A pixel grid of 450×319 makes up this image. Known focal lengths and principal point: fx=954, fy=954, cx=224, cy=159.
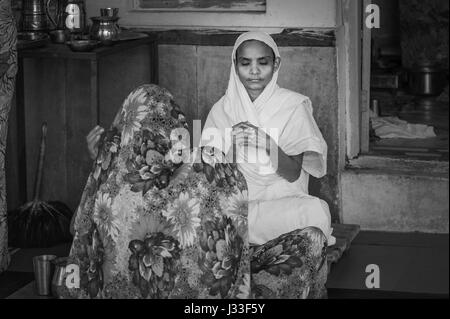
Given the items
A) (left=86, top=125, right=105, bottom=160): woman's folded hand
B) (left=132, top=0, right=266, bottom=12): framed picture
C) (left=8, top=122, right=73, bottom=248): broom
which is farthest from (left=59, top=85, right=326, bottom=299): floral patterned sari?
(left=132, top=0, right=266, bottom=12): framed picture

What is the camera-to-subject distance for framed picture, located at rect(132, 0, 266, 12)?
534 cm

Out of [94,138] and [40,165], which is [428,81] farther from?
[94,138]

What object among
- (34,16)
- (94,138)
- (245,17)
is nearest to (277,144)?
(94,138)

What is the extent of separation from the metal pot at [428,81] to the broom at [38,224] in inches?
160

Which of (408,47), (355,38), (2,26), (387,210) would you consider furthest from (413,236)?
(408,47)

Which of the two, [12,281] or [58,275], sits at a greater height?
[58,275]

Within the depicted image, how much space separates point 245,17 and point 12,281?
1.95 meters

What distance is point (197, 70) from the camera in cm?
539

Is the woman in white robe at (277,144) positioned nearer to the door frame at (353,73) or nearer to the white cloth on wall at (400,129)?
the door frame at (353,73)

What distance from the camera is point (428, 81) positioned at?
8.20 metres

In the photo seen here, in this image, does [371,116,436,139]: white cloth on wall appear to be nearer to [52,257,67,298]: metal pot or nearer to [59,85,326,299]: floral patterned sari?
[52,257,67,298]: metal pot

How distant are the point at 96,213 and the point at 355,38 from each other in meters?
2.52
